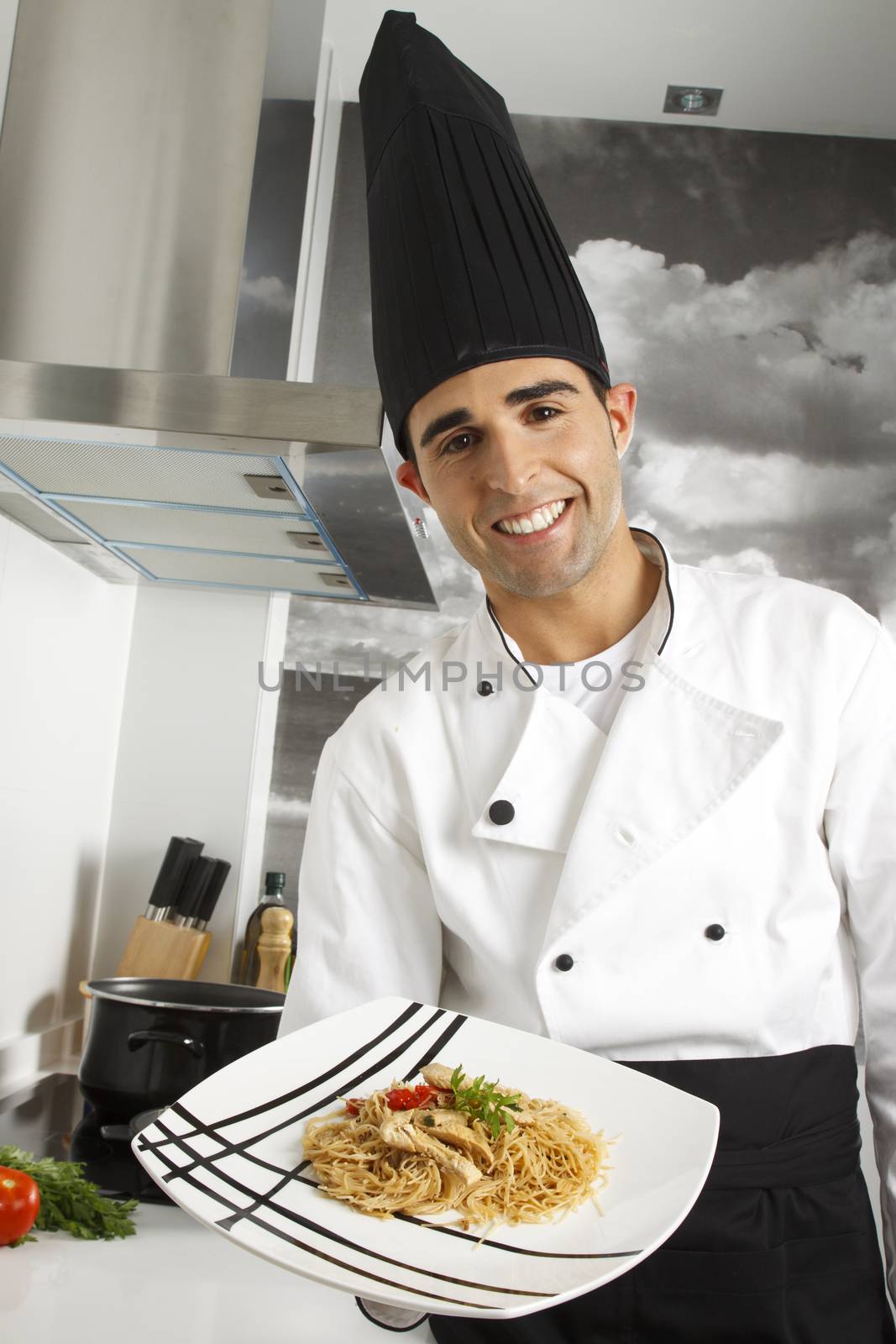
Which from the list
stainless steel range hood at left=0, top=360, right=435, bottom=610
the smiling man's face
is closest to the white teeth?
the smiling man's face

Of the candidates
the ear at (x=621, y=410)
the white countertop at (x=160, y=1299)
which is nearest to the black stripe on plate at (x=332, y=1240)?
the white countertop at (x=160, y=1299)

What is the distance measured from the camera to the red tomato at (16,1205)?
4.15ft

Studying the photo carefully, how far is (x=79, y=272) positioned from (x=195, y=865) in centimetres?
108

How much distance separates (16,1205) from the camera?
4.17 feet

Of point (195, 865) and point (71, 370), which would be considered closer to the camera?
point (71, 370)

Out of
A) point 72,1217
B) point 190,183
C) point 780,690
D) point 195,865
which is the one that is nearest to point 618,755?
point 780,690

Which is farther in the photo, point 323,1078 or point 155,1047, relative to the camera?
point 155,1047

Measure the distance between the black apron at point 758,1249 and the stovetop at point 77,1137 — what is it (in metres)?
0.74

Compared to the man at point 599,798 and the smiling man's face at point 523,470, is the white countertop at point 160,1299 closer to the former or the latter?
the man at point 599,798

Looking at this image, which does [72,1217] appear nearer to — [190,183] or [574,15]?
[190,183]

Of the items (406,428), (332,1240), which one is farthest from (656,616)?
(332,1240)

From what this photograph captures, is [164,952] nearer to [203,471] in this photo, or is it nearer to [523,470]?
[203,471]

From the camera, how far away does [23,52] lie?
1.96 meters

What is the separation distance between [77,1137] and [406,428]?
118cm
